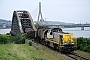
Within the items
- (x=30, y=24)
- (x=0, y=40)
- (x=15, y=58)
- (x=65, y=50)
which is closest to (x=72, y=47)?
(x=65, y=50)

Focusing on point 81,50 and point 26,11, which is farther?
point 26,11

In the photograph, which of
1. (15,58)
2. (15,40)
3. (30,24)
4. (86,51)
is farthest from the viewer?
(30,24)

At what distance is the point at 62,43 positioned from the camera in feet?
90.7

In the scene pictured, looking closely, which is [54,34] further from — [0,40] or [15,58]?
[15,58]

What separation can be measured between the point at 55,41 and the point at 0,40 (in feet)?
38.2

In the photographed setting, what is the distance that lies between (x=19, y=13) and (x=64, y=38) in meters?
41.9

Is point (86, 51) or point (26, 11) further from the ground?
point (26, 11)

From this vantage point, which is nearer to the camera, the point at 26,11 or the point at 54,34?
the point at 54,34

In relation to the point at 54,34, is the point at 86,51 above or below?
below

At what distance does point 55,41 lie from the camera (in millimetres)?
30125

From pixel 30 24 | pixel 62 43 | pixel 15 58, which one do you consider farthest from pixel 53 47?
pixel 30 24

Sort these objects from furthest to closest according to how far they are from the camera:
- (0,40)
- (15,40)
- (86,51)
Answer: (15,40), (0,40), (86,51)

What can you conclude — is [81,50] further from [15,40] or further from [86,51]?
[15,40]

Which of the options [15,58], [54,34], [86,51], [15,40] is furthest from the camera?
[15,40]
